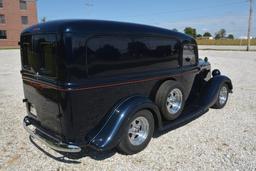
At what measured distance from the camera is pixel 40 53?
3.27 meters

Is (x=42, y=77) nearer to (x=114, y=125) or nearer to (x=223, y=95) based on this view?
(x=114, y=125)

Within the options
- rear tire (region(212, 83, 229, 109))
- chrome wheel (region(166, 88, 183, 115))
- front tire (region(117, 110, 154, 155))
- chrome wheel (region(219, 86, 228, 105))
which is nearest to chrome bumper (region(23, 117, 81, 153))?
front tire (region(117, 110, 154, 155))

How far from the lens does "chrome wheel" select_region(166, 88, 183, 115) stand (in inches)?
164

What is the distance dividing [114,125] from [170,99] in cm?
146

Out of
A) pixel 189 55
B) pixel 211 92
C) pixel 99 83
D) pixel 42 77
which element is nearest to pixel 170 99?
pixel 189 55

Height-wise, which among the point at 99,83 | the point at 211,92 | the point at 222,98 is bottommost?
the point at 222,98

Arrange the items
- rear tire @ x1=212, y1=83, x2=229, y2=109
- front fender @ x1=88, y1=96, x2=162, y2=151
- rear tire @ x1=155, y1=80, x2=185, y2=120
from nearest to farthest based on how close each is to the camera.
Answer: front fender @ x1=88, y1=96, x2=162, y2=151
rear tire @ x1=155, y1=80, x2=185, y2=120
rear tire @ x1=212, y1=83, x2=229, y2=109

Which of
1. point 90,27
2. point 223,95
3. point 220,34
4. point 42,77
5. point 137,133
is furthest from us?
point 220,34

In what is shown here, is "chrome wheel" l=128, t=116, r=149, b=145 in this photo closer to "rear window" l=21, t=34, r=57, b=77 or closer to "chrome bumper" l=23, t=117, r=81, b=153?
"chrome bumper" l=23, t=117, r=81, b=153

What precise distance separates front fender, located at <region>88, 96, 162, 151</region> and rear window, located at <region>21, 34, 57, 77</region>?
968mm

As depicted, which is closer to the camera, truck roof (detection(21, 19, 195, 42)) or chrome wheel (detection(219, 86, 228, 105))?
truck roof (detection(21, 19, 195, 42))

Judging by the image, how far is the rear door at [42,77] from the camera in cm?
298

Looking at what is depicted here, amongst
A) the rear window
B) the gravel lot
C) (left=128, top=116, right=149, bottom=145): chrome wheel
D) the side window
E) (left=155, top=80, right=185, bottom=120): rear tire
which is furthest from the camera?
the side window

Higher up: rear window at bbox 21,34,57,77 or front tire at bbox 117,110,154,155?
rear window at bbox 21,34,57,77
